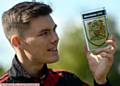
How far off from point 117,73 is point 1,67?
20.4 ft

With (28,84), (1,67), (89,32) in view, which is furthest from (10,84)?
(1,67)

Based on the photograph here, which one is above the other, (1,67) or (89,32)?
(89,32)

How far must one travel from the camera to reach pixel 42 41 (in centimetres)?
418

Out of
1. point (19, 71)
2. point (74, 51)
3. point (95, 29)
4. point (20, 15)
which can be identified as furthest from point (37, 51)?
point (74, 51)

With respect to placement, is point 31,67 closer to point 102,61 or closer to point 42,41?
point 42,41

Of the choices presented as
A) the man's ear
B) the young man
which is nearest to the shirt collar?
the young man

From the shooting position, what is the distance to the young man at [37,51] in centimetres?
418

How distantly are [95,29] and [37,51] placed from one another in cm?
48

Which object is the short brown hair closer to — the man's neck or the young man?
the young man

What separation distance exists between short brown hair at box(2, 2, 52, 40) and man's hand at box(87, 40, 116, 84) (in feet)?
1.69

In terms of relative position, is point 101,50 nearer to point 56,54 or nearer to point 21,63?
point 56,54

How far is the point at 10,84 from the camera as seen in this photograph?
4109mm

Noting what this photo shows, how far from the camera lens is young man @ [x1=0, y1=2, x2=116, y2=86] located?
13.7 ft

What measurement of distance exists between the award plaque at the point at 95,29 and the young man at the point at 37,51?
2.3 inches
